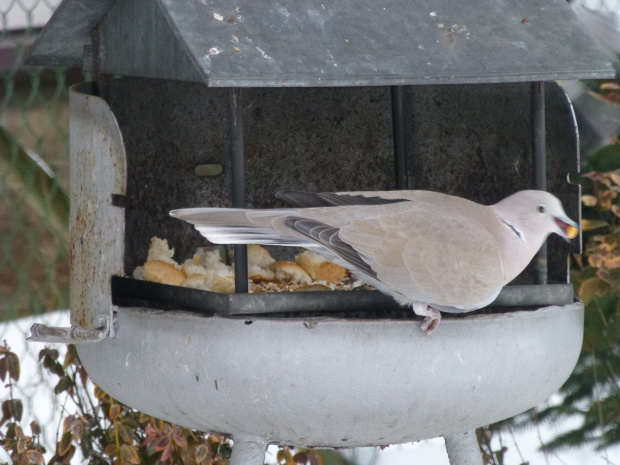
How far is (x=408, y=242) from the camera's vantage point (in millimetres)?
1541

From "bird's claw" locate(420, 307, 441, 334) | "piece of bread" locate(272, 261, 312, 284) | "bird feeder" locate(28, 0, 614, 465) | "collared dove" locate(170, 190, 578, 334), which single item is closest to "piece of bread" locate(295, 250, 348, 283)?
"piece of bread" locate(272, 261, 312, 284)

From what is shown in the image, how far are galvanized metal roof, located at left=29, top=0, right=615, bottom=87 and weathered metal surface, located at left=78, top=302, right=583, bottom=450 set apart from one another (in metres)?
0.41

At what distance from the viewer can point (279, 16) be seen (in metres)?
1.51

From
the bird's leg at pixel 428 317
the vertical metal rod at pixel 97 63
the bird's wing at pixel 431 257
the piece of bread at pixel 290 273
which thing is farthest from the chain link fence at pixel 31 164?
the bird's leg at pixel 428 317

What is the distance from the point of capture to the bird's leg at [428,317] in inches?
60.0

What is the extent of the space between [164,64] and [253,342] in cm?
52

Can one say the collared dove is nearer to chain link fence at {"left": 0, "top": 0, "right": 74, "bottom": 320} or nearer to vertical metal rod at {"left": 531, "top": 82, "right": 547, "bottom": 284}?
vertical metal rod at {"left": 531, "top": 82, "right": 547, "bottom": 284}

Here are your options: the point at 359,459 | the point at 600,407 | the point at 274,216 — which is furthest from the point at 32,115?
the point at 600,407

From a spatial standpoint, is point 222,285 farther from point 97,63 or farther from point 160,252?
point 97,63

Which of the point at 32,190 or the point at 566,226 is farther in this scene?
the point at 32,190

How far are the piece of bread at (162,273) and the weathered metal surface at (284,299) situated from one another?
0.26 ft

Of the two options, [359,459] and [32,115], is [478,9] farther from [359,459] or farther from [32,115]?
[32,115]

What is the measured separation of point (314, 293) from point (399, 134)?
0.69 m

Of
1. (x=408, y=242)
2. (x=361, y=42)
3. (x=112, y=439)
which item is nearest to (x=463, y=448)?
(x=408, y=242)
